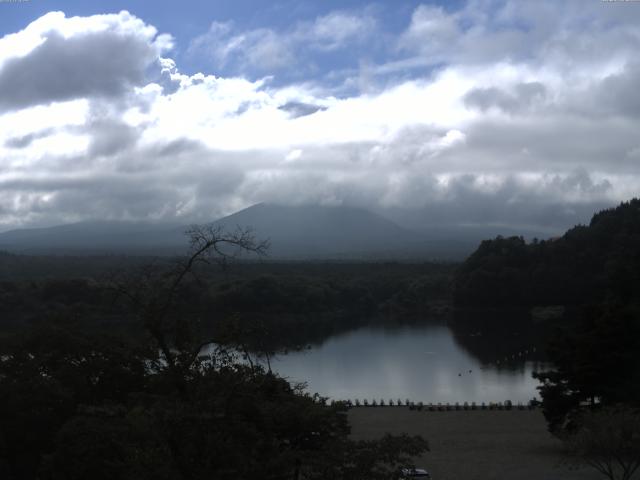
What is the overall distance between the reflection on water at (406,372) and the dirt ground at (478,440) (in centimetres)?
342

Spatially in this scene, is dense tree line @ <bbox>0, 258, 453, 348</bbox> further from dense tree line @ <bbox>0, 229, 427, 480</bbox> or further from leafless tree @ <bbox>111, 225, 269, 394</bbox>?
leafless tree @ <bbox>111, 225, 269, 394</bbox>

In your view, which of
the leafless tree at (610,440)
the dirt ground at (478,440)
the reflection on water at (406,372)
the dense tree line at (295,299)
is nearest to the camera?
the leafless tree at (610,440)

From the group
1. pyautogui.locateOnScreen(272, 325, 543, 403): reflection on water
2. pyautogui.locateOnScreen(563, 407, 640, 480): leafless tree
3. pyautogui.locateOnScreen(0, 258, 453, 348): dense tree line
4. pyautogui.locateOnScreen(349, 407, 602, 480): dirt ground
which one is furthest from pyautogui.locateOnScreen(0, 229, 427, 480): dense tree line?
pyautogui.locateOnScreen(0, 258, 453, 348): dense tree line

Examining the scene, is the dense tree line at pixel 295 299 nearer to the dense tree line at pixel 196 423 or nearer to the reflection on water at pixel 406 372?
the reflection on water at pixel 406 372

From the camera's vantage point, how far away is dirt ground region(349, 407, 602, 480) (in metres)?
10.6

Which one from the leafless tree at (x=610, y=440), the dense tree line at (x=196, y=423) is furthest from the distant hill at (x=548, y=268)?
the dense tree line at (x=196, y=423)

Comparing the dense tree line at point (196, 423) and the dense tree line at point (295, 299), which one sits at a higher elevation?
the dense tree line at point (196, 423)

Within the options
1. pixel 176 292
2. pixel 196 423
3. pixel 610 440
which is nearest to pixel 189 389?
pixel 196 423

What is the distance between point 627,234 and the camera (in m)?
42.2

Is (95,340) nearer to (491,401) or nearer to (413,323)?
(491,401)

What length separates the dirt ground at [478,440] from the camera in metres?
10.6

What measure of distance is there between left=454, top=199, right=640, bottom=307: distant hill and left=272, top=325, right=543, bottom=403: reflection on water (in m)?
11.2

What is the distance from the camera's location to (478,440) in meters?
13.1

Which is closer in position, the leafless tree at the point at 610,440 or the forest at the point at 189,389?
the forest at the point at 189,389
